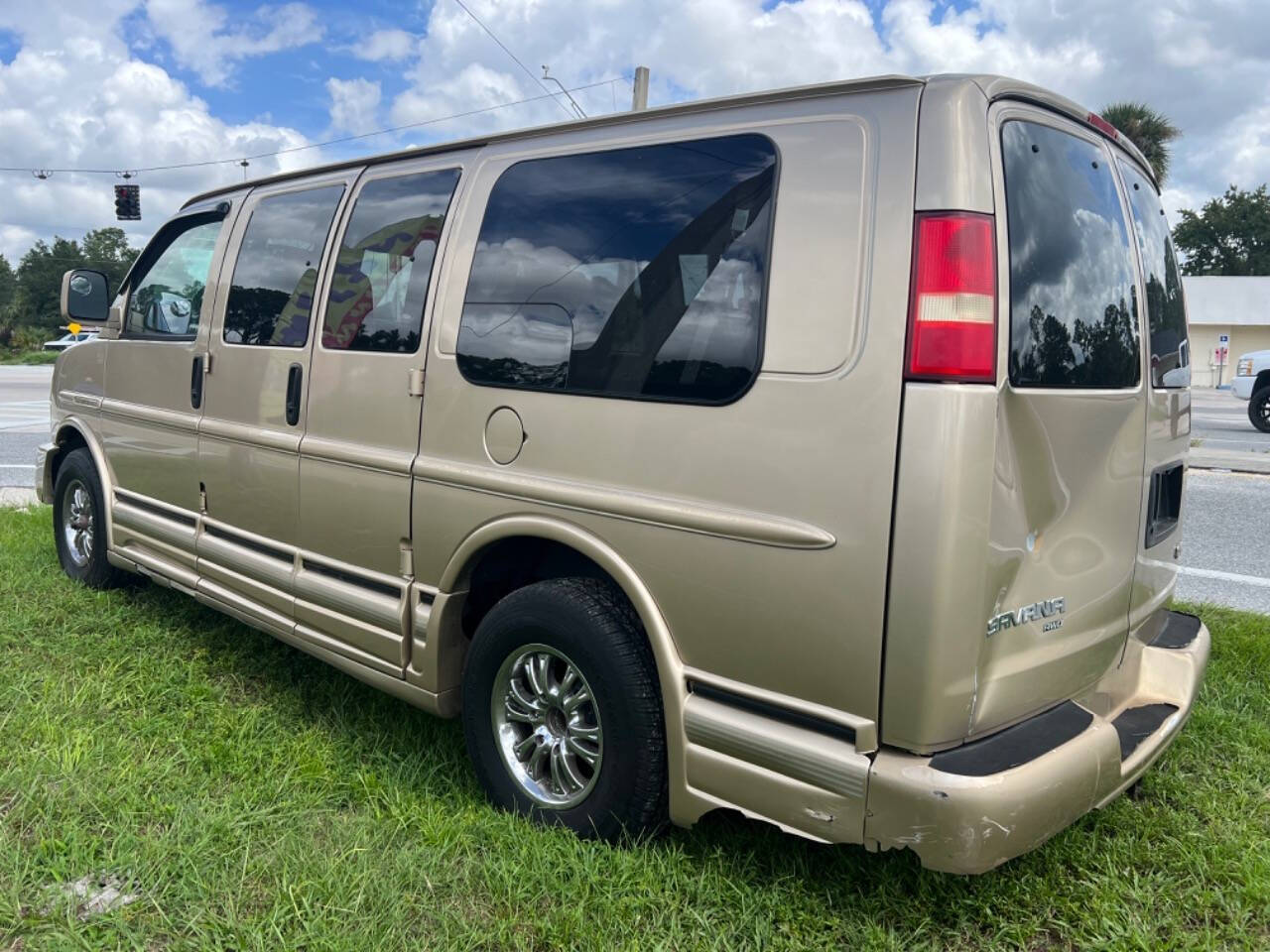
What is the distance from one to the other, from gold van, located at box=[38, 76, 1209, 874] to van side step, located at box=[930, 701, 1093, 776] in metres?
0.01

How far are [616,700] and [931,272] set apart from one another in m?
1.37

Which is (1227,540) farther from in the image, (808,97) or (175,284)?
(175,284)

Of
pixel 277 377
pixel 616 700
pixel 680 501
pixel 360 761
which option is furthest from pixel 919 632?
pixel 277 377

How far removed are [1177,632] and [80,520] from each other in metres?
5.29

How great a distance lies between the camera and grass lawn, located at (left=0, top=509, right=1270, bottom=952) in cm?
252

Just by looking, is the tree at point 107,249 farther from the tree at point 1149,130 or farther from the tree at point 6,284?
the tree at point 1149,130

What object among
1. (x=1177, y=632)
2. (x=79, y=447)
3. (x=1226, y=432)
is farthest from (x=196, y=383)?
(x=1226, y=432)

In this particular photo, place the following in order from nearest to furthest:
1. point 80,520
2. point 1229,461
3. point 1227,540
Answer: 1. point 80,520
2. point 1227,540
3. point 1229,461

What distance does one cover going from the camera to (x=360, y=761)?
353 cm

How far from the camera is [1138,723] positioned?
290 cm

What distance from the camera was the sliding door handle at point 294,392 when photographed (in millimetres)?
3834

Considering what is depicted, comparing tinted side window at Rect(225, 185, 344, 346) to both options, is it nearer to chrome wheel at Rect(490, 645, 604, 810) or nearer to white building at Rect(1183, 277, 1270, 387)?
chrome wheel at Rect(490, 645, 604, 810)

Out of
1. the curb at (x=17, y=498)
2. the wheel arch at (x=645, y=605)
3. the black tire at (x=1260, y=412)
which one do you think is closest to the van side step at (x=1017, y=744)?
the wheel arch at (x=645, y=605)

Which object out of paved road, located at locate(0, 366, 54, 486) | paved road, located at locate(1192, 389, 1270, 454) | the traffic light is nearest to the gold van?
paved road, located at locate(0, 366, 54, 486)
